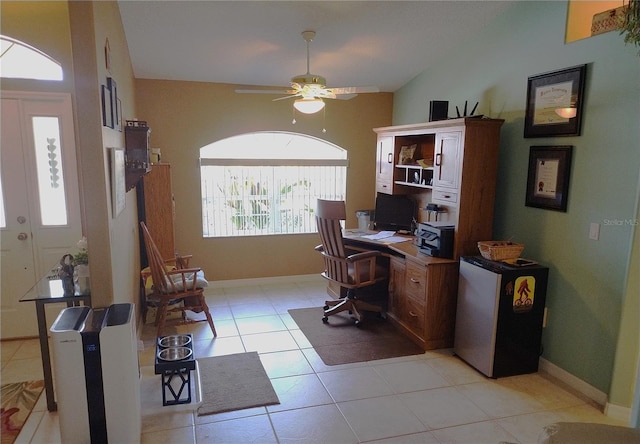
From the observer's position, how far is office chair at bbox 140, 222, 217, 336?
3613mm

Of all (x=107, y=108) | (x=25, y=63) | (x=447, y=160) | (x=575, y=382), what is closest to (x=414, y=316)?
(x=575, y=382)

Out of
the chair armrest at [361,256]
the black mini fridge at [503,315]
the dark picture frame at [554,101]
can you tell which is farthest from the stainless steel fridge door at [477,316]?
the dark picture frame at [554,101]

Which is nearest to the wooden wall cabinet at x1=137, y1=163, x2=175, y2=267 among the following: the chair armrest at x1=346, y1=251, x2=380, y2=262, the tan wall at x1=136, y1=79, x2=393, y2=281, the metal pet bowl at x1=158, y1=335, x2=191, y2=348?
the tan wall at x1=136, y1=79, x2=393, y2=281

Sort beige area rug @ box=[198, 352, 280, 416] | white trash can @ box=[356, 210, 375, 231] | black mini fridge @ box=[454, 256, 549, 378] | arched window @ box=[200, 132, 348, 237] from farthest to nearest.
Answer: white trash can @ box=[356, 210, 375, 231]
arched window @ box=[200, 132, 348, 237]
black mini fridge @ box=[454, 256, 549, 378]
beige area rug @ box=[198, 352, 280, 416]

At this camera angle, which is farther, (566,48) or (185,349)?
(566,48)

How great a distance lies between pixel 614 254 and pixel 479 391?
1.30 m

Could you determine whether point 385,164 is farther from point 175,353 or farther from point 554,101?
point 175,353

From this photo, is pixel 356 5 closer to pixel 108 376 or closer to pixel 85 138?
pixel 85 138

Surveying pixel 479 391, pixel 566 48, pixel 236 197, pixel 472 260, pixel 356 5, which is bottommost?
pixel 479 391

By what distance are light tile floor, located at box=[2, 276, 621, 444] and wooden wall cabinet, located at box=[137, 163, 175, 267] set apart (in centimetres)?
102

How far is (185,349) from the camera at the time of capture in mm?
2822

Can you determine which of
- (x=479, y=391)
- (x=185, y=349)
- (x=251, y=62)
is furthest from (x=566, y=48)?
(x=185, y=349)

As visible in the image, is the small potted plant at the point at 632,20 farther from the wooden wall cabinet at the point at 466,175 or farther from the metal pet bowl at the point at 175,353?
the metal pet bowl at the point at 175,353

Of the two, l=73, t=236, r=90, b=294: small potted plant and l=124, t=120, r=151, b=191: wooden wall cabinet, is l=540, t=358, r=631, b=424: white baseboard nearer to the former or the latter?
l=73, t=236, r=90, b=294: small potted plant
